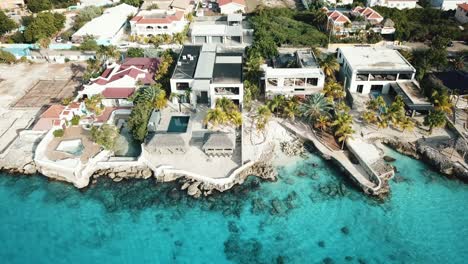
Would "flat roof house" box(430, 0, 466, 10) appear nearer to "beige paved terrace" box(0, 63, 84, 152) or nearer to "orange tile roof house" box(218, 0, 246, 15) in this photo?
"orange tile roof house" box(218, 0, 246, 15)

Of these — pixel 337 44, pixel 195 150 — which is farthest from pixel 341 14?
pixel 195 150

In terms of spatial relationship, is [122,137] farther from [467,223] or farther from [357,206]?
[467,223]

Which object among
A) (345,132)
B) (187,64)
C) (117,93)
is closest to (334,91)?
(345,132)

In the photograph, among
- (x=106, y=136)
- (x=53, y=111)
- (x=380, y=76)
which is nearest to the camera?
(x=106, y=136)

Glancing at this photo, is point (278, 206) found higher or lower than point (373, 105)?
lower

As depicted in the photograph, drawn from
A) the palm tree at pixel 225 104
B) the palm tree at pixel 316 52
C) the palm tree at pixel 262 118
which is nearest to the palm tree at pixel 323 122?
the palm tree at pixel 262 118

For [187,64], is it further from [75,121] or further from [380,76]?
[380,76]

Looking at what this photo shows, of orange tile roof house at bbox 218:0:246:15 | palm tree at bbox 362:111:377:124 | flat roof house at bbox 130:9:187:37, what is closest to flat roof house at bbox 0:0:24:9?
flat roof house at bbox 130:9:187:37

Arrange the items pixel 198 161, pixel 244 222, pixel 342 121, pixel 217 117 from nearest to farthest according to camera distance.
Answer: pixel 244 222
pixel 198 161
pixel 342 121
pixel 217 117
